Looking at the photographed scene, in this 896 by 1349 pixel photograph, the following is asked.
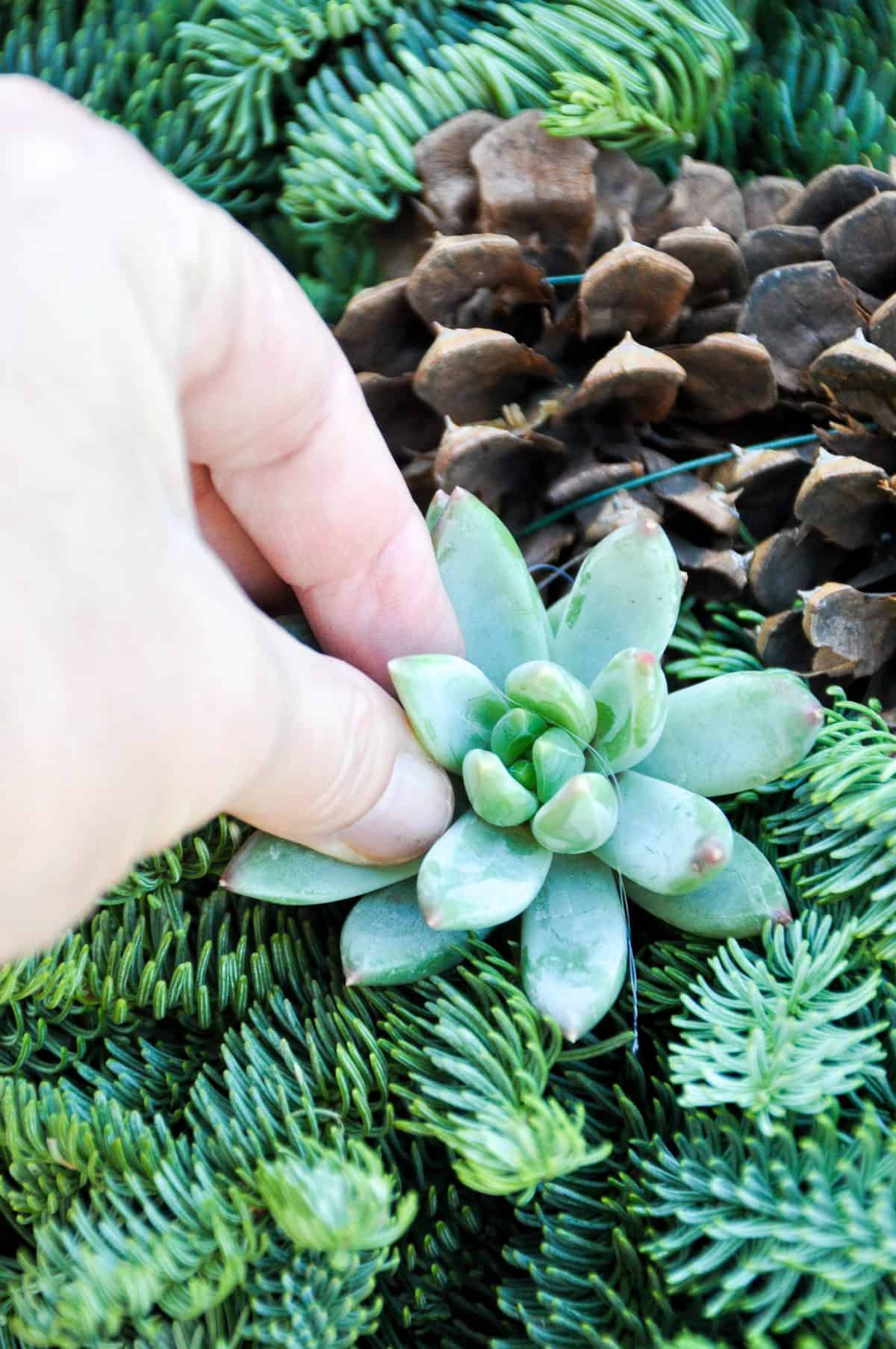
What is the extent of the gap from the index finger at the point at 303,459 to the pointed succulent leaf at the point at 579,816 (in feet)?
0.37

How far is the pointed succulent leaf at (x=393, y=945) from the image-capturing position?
1.49ft

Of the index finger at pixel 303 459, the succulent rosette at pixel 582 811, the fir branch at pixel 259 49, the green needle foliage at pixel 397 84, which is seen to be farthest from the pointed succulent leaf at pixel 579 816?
the fir branch at pixel 259 49

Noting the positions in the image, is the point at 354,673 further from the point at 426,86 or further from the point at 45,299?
the point at 426,86

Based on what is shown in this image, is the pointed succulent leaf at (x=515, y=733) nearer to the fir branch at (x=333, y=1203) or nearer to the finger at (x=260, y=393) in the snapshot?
the finger at (x=260, y=393)

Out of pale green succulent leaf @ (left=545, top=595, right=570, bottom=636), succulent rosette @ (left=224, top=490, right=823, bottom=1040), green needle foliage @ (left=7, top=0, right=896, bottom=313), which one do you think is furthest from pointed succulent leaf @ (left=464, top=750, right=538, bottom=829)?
green needle foliage @ (left=7, top=0, right=896, bottom=313)

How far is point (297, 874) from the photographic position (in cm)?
47

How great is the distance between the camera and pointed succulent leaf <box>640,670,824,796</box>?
47cm

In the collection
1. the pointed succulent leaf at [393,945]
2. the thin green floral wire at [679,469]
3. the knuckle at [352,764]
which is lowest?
the pointed succulent leaf at [393,945]

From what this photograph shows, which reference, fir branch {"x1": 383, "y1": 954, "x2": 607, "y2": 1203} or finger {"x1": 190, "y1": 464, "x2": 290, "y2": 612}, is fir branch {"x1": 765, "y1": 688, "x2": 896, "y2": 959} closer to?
fir branch {"x1": 383, "y1": 954, "x2": 607, "y2": 1203}

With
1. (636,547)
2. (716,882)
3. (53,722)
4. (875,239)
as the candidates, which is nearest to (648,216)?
(875,239)

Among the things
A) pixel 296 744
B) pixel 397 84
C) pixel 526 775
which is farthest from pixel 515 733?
pixel 397 84

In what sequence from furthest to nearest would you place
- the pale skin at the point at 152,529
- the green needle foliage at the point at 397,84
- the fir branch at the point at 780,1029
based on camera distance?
the green needle foliage at the point at 397,84 < the fir branch at the point at 780,1029 < the pale skin at the point at 152,529

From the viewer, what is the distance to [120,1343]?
38 cm

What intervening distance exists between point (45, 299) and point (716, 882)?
0.34m
